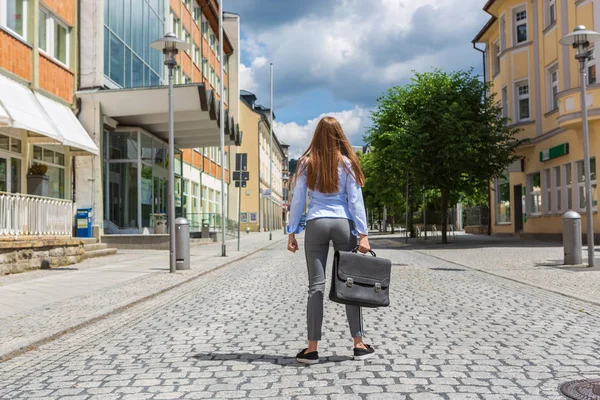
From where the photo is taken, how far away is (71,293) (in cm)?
1004

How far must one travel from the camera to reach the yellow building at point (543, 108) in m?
22.4

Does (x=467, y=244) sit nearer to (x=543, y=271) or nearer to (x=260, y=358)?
(x=543, y=271)

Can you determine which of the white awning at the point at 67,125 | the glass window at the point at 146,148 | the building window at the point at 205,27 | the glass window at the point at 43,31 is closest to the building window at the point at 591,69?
the glass window at the point at 146,148

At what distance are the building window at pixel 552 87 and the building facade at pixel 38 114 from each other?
59.2 feet

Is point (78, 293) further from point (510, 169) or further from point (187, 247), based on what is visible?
point (510, 169)

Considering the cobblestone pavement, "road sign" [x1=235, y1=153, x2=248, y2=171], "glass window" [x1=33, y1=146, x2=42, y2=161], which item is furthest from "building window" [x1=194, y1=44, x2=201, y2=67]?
the cobblestone pavement

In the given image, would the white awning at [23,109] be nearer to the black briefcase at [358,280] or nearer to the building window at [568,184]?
the black briefcase at [358,280]

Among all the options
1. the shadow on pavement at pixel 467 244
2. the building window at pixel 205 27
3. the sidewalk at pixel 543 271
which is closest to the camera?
the sidewalk at pixel 543 271

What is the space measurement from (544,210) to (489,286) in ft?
57.7

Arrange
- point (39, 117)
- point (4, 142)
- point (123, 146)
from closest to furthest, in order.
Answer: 1. point (39, 117)
2. point (4, 142)
3. point (123, 146)

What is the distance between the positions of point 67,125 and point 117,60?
19.6ft

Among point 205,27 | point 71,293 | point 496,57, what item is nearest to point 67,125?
point 71,293

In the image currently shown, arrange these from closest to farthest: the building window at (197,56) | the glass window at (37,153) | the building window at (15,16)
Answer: the building window at (15,16) → the glass window at (37,153) → the building window at (197,56)

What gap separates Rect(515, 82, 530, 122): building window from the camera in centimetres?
2916
